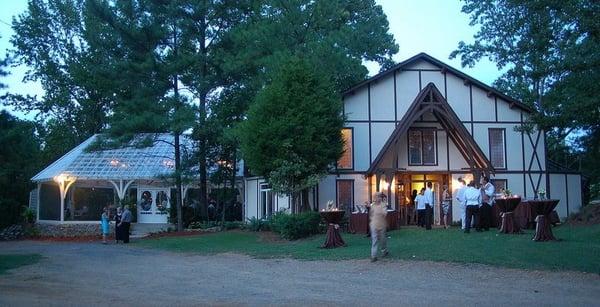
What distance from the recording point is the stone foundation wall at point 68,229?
3148 centimetres

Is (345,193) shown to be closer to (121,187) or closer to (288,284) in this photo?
(121,187)

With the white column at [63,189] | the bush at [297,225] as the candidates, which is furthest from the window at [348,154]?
the white column at [63,189]

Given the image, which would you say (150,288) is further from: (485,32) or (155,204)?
(485,32)

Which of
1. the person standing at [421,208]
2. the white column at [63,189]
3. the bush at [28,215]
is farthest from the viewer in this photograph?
the bush at [28,215]

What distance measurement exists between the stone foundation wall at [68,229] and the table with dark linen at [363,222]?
46.9 ft

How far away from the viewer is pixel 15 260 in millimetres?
18922

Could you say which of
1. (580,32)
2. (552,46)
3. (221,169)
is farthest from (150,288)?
(221,169)

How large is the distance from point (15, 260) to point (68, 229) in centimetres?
1365

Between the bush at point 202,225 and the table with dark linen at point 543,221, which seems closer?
the table with dark linen at point 543,221

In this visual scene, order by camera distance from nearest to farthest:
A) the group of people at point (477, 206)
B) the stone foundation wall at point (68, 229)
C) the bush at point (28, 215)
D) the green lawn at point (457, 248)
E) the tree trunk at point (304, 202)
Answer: the green lawn at point (457, 248), the group of people at point (477, 206), the tree trunk at point (304, 202), the stone foundation wall at point (68, 229), the bush at point (28, 215)

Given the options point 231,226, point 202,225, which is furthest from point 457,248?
point 202,225

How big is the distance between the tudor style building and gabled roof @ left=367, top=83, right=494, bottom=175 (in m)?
0.33

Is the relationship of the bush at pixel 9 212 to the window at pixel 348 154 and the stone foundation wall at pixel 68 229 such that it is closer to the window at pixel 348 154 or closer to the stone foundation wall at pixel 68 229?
the stone foundation wall at pixel 68 229

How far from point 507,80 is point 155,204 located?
24.0m
